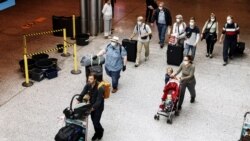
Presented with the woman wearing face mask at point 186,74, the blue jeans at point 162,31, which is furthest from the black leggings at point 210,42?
the woman wearing face mask at point 186,74

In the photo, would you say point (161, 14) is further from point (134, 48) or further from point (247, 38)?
point (247, 38)

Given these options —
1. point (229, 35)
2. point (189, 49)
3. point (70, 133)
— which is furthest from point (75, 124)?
point (229, 35)

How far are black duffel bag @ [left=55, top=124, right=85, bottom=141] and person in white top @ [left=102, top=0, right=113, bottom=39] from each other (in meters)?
8.82

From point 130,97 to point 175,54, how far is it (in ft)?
10.5

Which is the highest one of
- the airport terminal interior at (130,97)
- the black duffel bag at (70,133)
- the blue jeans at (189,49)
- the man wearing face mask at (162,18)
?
the man wearing face mask at (162,18)

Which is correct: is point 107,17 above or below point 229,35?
above

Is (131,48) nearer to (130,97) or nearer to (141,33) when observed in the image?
(141,33)

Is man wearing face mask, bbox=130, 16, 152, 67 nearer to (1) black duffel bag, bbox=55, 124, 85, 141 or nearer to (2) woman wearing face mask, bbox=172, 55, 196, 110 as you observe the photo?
(2) woman wearing face mask, bbox=172, 55, 196, 110

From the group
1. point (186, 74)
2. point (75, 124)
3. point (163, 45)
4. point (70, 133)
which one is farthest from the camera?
point (163, 45)

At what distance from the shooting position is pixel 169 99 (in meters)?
10.6

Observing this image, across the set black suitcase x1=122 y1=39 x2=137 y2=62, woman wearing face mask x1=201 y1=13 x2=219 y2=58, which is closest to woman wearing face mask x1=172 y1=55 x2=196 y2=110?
black suitcase x1=122 y1=39 x2=137 y2=62

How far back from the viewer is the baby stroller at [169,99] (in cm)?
1059

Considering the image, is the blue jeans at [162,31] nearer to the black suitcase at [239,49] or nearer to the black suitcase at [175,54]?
the black suitcase at [175,54]

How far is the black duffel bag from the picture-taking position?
338 inches
